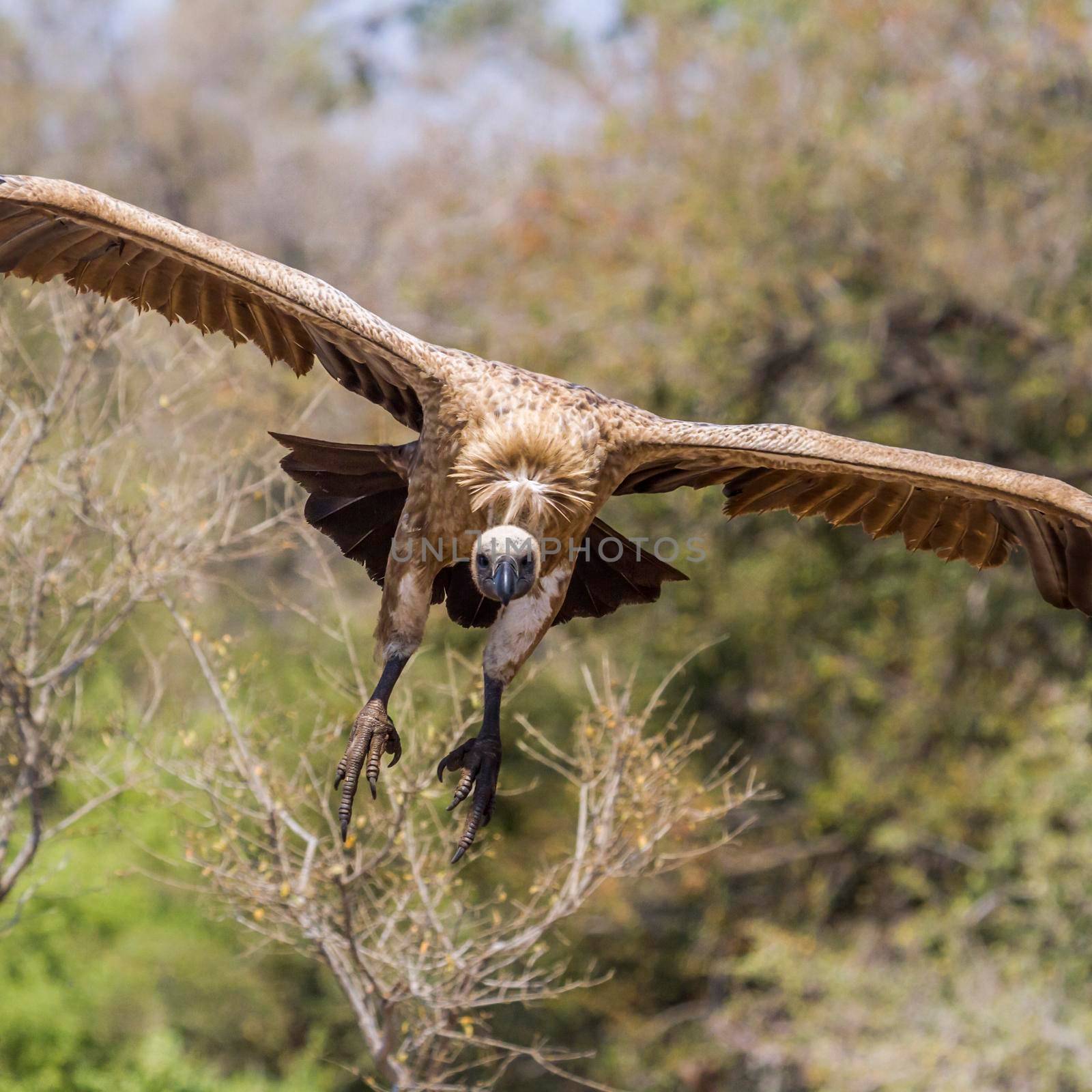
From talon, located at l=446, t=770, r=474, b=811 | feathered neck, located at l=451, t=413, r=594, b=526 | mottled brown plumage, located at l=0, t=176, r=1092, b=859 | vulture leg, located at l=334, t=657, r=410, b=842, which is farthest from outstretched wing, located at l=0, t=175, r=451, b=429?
talon, located at l=446, t=770, r=474, b=811

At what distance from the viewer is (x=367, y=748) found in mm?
6625

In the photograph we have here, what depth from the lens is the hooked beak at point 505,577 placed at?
638 cm

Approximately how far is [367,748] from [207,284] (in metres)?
2.21

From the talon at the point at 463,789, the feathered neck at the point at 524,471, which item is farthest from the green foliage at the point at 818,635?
the feathered neck at the point at 524,471

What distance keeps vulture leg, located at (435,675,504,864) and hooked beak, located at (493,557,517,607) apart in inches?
28.9

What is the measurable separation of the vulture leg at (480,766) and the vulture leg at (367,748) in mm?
269

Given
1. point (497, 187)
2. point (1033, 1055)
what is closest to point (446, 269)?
point (497, 187)

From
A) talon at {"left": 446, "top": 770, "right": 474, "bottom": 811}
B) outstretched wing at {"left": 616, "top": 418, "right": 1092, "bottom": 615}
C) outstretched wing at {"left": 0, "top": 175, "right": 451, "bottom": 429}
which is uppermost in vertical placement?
outstretched wing at {"left": 616, "top": 418, "right": 1092, "bottom": 615}

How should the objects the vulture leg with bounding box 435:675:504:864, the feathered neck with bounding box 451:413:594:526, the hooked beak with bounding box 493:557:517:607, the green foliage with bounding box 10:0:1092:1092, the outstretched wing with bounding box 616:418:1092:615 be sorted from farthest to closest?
the green foliage with bounding box 10:0:1092:1092 < the outstretched wing with bounding box 616:418:1092:615 < the vulture leg with bounding box 435:675:504:864 < the feathered neck with bounding box 451:413:594:526 < the hooked beak with bounding box 493:557:517:607

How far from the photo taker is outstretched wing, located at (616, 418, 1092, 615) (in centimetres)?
700

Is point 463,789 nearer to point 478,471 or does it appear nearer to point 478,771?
point 478,771

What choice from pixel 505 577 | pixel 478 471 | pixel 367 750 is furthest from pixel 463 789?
pixel 478 471

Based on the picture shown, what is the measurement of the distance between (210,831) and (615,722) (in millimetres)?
5872

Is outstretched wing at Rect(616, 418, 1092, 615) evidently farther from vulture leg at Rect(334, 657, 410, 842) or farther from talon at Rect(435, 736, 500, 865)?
vulture leg at Rect(334, 657, 410, 842)
